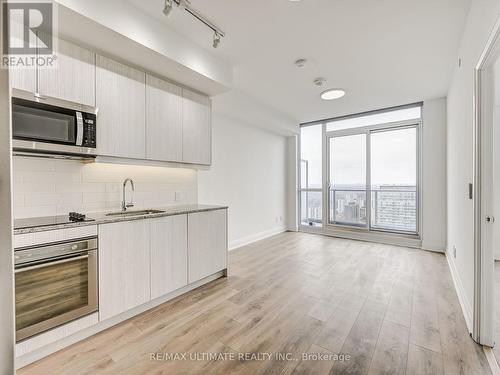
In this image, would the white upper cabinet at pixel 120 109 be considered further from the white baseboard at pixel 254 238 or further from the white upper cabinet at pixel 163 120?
the white baseboard at pixel 254 238

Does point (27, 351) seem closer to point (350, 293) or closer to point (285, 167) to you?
point (350, 293)

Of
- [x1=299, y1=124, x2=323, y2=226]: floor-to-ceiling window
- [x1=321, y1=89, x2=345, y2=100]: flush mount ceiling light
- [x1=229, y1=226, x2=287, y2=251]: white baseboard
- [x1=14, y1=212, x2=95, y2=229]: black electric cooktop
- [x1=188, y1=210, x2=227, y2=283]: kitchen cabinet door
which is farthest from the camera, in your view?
[x1=299, y1=124, x2=323, y2=226]: floor-to-ceiling window

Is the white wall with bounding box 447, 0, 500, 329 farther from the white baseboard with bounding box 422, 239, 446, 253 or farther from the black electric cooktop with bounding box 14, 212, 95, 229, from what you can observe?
the black electric cooktop with bounding box 14, 212, 95, 229

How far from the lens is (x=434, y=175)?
4.35 metres

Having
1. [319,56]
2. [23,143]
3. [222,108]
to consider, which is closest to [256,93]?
[222,108]

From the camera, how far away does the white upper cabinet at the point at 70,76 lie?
6.20 feet

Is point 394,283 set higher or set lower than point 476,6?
lower

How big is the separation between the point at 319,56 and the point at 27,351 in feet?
12.6

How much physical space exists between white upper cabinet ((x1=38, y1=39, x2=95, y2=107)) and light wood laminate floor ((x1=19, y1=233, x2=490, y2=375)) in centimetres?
203

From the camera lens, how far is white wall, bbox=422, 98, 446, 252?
14.0ft

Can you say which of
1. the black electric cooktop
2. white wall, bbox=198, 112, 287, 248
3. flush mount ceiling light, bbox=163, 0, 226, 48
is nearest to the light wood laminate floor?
the black electric cooktop

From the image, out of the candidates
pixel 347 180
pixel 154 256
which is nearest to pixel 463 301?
pixel 154 256

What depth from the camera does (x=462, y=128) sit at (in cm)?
259

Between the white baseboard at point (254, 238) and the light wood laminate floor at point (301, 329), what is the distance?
3.84 ft
